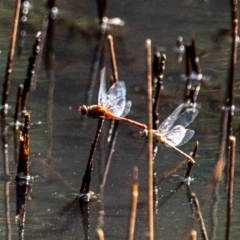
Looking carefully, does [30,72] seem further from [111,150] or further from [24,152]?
[24,152]

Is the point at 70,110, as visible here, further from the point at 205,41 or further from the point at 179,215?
the point at 205,41

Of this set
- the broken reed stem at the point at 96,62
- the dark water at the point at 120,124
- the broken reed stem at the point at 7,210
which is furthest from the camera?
the broken reed stem at the point at 96,62

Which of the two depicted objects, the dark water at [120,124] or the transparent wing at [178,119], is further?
the transparent wing at [178,119]

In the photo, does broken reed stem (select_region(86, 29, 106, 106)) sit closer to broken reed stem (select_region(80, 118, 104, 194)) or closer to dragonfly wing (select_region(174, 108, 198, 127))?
dragonfly wing (select_region(174, 108, 198, 127))

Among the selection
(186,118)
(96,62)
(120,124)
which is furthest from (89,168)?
(96,62)

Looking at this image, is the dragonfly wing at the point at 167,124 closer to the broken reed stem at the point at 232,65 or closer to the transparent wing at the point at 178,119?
the transparent wing at the point at 178,119

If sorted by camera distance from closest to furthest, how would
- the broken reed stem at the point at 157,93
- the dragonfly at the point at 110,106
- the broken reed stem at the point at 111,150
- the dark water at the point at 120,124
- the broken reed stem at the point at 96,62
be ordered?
1. the dark water at the point at 120,124
2. the dragonfly at the point at 110,106
3. the broken reed stem at the point at 111,150
4. the broken reed stem at the point at 157,93
5. the broken reed stem at the point at 96,62

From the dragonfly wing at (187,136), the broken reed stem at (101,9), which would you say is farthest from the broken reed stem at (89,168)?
the broken reed stem at (101,9)
